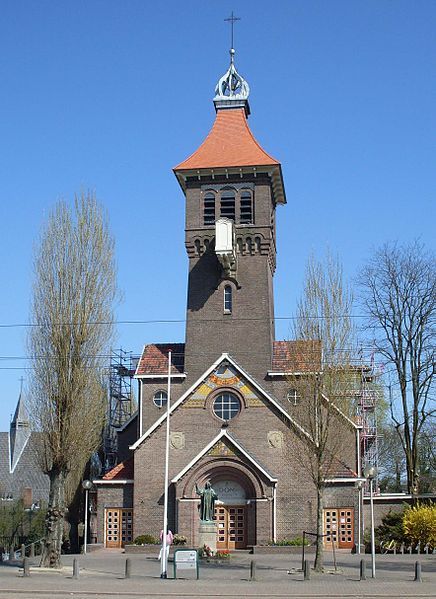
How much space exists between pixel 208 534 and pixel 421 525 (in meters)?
9.93

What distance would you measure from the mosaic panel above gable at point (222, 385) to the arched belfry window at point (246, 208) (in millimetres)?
7958

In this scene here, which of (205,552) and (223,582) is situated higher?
(205,552)

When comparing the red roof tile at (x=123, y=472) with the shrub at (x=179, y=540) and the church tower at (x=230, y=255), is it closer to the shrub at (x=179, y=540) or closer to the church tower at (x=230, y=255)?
the shrub at (x=179, y=540)

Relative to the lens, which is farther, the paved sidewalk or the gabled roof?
the gabled roof

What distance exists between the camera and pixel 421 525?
125 ft

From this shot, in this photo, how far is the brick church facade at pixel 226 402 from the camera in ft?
135

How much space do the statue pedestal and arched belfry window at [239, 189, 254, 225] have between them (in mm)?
17040

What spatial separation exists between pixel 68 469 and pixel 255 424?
13726 mm

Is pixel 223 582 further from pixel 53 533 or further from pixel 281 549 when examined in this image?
pixel 281 549

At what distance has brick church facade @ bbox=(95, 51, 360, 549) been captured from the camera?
41.3 m

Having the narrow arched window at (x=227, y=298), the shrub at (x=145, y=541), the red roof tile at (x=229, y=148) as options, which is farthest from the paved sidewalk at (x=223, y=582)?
the red roof tile at (x=229, y=148)

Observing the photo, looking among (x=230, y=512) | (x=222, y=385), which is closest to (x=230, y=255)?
(x=222, y=385)

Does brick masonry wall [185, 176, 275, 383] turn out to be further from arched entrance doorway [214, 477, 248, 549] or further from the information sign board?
the information sign board

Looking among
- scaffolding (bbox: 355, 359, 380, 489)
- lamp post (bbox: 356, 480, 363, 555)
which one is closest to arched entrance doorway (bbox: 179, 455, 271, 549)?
lamp post (bbox: 356, 480, 363, 555)
